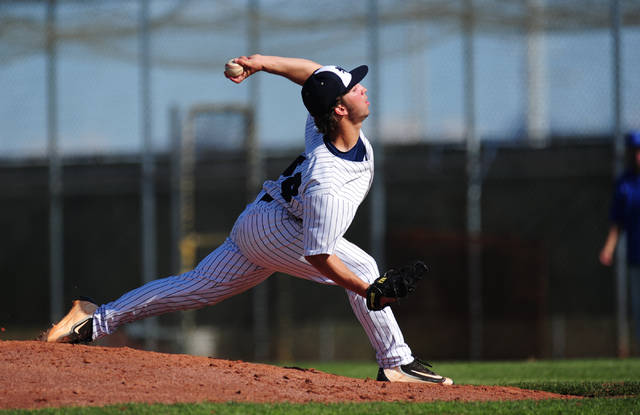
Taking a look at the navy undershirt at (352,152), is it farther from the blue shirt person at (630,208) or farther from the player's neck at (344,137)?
the blue shirt person at (630,208)

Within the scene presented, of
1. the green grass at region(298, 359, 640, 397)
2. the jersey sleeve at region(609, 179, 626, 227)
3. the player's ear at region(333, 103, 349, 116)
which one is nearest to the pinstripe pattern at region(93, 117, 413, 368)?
the player's ear at region(333, 103, 349, 116)

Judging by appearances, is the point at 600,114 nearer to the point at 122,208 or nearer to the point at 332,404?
the point at 122,208

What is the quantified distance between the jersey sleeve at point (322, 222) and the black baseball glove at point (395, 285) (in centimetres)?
29

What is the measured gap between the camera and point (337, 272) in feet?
14.1

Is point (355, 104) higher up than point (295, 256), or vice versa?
point (355, 104)

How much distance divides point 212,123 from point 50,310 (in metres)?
3.39

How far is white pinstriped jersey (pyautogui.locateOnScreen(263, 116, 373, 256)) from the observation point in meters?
4.24

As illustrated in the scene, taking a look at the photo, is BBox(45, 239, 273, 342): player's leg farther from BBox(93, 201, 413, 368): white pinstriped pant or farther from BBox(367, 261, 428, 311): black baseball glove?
BBox(367, 261, 428, 311): black baseball glove

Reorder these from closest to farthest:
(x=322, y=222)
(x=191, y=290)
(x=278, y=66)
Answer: (x=322, y=222), (x=278, y=66), (x=191, y=290)

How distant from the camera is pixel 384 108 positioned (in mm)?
11539

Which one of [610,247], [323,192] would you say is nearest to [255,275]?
[323,192]

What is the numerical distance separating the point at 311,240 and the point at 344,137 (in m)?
0.62

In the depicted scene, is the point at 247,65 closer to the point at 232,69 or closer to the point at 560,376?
the point at 232,69

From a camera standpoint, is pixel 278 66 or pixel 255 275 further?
pixel 255 275
